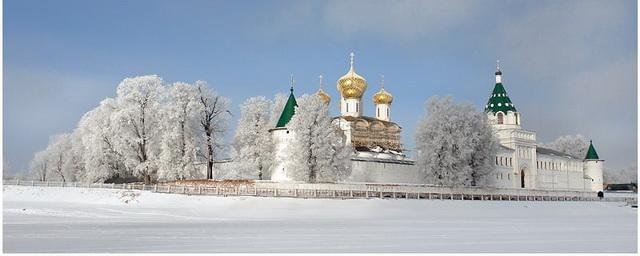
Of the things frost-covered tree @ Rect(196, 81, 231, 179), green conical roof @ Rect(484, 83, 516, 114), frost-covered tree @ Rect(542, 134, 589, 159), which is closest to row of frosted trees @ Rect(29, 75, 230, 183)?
frost-covered tree @ Rect(196, 81, 231, 179)

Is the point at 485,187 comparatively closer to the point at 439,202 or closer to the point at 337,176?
the point at 439,202

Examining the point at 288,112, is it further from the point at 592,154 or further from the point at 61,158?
the point at 592,154

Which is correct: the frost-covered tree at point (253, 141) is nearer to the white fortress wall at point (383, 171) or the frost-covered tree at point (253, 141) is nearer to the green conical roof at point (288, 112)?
the green conical roof at point (288, 112)

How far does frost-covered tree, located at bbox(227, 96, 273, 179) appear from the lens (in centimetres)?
4350

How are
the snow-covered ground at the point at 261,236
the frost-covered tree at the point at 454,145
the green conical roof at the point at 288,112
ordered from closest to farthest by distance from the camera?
the snow-covered ground at the point at 261,236 → the frost-covered tree at the point at 454,145 → the green conical roof at the point at 288,112

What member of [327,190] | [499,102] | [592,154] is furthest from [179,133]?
[592,154]

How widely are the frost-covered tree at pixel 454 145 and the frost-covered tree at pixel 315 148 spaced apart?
6.49 meters

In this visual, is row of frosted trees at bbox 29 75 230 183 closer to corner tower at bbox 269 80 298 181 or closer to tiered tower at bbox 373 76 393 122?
corner tower at bbox 269 80 298 181

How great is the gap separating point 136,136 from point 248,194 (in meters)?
10.7

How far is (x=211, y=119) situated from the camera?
42.3 meters

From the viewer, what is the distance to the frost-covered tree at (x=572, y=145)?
8256 cm

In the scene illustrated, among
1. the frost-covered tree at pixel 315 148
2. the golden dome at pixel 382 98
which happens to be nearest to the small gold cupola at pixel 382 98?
the golden dome at pixel 382 98

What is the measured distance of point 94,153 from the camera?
41000mm

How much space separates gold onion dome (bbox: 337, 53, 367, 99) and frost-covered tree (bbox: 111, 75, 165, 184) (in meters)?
23.1
